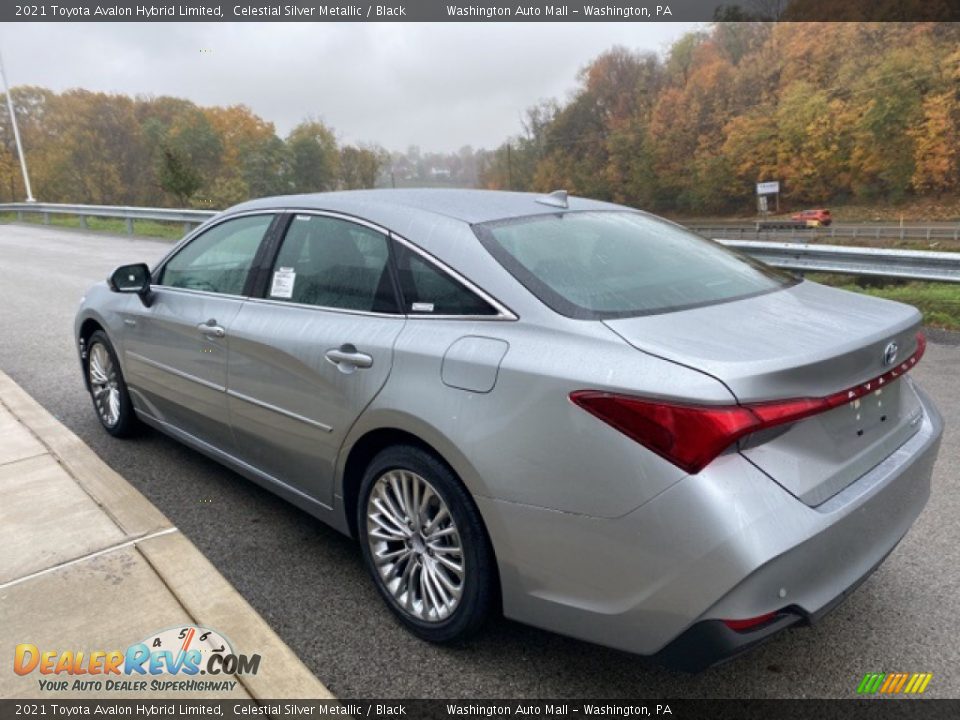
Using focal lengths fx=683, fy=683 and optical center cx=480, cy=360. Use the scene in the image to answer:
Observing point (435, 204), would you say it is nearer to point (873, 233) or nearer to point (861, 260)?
point (861, 260)

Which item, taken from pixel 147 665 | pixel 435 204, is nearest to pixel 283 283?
pixel 435 204

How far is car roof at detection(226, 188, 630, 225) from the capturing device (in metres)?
2.76

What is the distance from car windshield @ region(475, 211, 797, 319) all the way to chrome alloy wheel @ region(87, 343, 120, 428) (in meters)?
3.10

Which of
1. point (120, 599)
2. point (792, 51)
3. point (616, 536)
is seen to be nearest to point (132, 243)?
point (120, 599)

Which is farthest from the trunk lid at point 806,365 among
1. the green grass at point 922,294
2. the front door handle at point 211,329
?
the green grass at point 922,294

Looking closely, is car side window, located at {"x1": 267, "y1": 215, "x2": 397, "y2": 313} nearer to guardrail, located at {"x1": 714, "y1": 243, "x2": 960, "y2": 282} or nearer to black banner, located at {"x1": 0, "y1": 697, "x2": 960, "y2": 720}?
black banner, located at {"x1": 0, "y1": 697, "x2": 960, "y2": 720}

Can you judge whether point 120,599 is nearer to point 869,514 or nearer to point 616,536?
point 616,536

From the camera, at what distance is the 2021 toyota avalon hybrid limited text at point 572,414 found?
1.77 meters

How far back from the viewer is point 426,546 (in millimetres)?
2402

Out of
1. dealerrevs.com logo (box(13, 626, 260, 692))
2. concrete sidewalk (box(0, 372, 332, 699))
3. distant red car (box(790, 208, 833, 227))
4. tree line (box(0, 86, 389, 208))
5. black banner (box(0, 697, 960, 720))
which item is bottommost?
black banner (box(0, 697, 960, 720))

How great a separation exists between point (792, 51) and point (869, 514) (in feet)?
98.7

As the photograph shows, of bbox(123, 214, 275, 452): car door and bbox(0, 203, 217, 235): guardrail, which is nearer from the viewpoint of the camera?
bbox(123, 214, 275, 452): car door

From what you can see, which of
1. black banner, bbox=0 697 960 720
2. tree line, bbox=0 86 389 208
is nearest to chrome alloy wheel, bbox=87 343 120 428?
black banner, bbox=0 697 960 720

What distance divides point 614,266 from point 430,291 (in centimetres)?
69
